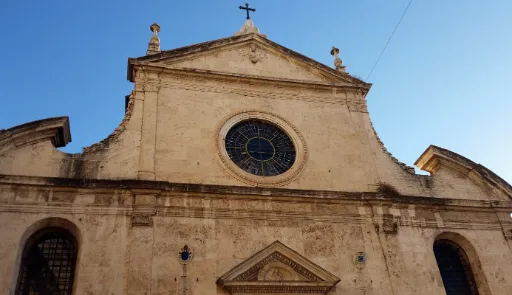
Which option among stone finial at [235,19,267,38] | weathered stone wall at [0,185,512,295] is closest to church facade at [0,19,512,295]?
weathered stone wall at [0,185,512,295]

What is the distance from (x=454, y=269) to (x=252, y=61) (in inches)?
314

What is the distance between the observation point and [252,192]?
1123 cm

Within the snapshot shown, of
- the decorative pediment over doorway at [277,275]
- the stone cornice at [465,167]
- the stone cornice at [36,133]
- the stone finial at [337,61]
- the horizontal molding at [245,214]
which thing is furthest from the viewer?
the stone finial at [337,61]

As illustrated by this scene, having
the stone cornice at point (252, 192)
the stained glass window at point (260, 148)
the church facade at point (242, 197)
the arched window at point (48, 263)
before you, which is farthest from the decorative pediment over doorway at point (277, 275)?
the arched window at point (48, 263)

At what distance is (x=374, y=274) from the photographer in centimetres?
1097

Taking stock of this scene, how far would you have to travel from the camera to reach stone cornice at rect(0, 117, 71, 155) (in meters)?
10.5

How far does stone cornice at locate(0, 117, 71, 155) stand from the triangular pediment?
3.10 meters

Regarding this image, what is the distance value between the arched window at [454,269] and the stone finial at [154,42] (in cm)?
933

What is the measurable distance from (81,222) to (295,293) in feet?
15.8

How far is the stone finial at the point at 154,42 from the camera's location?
44.4 ft

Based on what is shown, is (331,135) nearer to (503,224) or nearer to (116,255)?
(503,224)

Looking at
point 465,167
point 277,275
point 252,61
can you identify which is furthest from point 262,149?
point 465,167

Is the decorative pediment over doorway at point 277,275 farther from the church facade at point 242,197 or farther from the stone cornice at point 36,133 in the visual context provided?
the stone cornice at point 36,133

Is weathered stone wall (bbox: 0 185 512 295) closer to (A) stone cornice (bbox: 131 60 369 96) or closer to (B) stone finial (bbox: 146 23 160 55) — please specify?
(A) stone cornice (bbox: 131 60 369 96)
